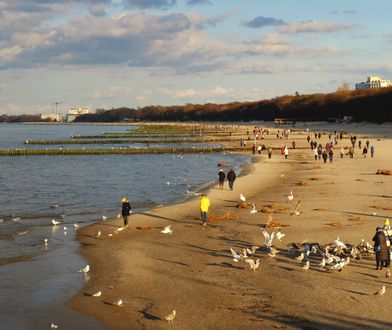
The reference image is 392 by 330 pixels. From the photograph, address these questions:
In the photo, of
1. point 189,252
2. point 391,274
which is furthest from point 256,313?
point 189,252

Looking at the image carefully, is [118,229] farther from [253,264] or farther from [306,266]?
[306,266]

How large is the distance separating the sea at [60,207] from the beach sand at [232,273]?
805 millimetres

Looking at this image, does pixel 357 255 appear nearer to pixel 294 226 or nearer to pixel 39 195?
pixel 294 226

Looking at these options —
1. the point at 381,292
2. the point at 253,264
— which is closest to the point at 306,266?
the point at 253,264

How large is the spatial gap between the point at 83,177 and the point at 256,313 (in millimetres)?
37419

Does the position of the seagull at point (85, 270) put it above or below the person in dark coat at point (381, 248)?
below

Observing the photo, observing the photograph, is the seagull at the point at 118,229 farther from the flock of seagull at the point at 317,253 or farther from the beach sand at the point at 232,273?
the flock of seagull at the point at 317,253

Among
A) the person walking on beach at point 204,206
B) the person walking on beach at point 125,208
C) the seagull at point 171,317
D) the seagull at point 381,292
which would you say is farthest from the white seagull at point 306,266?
the person walking on beach at point 125,208

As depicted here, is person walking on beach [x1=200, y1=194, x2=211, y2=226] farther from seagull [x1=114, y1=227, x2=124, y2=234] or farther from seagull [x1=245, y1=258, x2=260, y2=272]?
seagull [x1=245, y1=258, x2=260, y2=272]

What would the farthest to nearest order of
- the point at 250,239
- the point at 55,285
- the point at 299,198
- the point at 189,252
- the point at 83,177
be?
the point at 83,177 → the point at 299,198 → the point at 250,239 → the point at 189,252 → the point at 55,285

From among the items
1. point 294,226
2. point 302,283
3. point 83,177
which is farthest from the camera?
point 83,177

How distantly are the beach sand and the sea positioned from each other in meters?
0.80

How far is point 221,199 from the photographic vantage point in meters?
30.4

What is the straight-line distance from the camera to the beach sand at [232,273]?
40.7 feet
